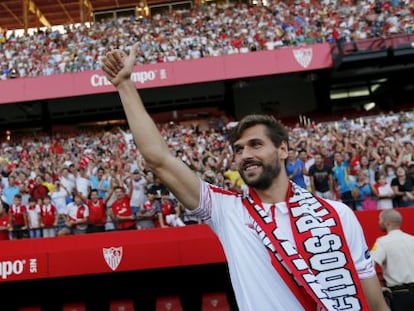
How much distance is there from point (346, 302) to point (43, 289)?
8853mm

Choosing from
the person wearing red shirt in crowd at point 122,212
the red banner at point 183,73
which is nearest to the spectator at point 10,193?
the person wearing red shirt in crowd at point 122,212

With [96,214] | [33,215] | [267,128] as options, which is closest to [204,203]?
[267,128]

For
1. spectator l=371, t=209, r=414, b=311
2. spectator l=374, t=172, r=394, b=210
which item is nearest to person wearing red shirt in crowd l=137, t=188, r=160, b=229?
spectator l=374, t=172, r=394, b=210

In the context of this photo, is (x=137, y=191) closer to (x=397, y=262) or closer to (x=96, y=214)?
(x=96, y=214)

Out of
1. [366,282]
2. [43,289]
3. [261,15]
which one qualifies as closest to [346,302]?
[366,282]

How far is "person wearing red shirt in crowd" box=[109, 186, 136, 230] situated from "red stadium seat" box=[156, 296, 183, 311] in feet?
5.72

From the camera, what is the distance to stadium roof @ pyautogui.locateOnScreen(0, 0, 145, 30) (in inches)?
1296

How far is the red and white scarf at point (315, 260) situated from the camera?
1.82m

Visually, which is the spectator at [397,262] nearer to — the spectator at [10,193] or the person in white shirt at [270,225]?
the person in white shirt at [270,225]

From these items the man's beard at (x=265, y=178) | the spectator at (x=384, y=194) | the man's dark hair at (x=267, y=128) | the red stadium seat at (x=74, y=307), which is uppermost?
the spectator at (x=384, y=194)

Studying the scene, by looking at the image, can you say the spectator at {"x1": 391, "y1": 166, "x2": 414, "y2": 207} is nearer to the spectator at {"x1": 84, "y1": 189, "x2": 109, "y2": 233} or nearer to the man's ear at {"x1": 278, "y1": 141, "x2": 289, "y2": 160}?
the spectator at {"x1": 84, "y1": 189, "x2": 109, "y2": 233}

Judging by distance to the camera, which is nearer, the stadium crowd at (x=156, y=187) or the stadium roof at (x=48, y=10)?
the stadium crowd at (x=156, y=187)

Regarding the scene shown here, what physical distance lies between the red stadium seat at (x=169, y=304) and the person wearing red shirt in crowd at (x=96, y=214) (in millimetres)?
1896

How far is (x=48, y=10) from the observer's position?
1366 inches
